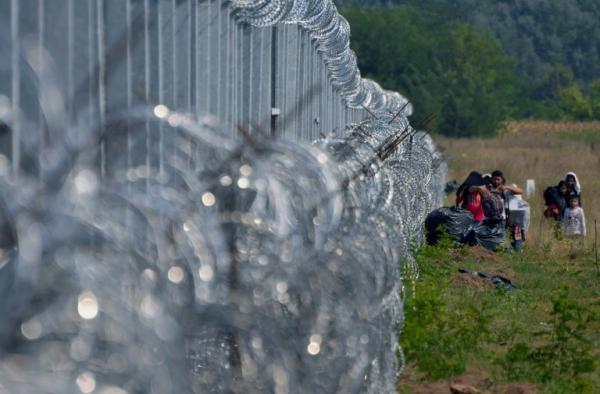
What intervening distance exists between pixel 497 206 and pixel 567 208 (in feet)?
7.17

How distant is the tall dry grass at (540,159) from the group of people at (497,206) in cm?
37

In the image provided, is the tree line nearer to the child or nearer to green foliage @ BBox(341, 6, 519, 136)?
green foliage @ BBox(341, 6, 519, 136)

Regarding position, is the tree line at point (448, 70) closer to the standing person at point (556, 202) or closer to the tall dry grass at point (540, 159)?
the tall dry grass at point (540, 159)

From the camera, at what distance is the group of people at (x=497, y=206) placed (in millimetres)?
18172

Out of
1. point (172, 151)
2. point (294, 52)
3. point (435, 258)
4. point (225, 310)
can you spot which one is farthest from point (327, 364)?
point (435, 258)

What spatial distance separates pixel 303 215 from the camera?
4.37 m

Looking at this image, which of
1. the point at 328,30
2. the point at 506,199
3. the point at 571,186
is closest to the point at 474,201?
the point at 506,199

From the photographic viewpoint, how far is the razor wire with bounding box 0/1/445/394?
103 inches

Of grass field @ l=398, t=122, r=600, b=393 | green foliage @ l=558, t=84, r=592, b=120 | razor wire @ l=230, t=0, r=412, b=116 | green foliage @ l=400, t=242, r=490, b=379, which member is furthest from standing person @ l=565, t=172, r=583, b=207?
green foliage @ l=558, t=84, r=592, b=120

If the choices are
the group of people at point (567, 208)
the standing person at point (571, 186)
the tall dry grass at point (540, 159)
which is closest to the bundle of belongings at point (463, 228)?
the tall dry grass at point (540, 159)

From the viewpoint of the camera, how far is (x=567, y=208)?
20.0 metres

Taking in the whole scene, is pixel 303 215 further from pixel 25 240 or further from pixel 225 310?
pixel 25 240

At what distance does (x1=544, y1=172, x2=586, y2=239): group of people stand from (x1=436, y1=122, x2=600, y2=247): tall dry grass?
16 cm

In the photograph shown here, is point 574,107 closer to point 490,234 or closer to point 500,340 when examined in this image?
point 490,234
